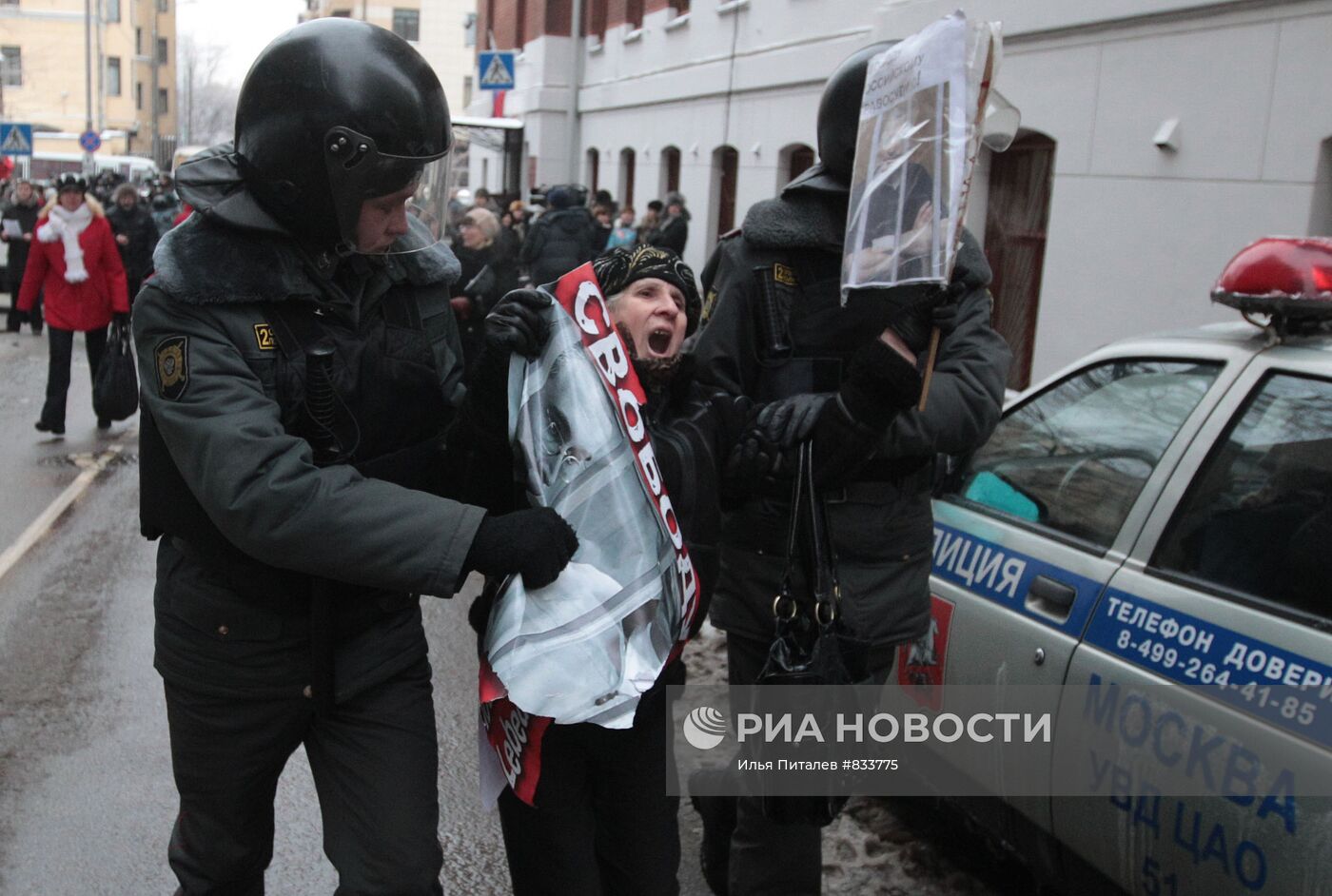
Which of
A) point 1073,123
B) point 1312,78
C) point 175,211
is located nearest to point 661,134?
point 175,211

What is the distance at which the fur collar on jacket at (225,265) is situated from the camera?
2.32m

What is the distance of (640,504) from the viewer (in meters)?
2.50

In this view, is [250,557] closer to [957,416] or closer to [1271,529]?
[957,416]

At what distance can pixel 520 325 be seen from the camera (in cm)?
246

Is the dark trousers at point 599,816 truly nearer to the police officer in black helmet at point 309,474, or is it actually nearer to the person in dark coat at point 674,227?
the police officer in black helmet at point 309,474

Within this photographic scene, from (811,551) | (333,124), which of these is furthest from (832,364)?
(333,124)

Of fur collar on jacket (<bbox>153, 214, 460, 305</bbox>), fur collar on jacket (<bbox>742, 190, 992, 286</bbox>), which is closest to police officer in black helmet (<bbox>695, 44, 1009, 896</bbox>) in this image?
fur collar on jacket (<bbox>742, 190, 992, 286</bbox>)

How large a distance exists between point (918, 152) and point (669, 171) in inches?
747

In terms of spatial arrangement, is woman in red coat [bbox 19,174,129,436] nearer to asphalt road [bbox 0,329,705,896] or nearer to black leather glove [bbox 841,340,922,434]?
asphalt road [bbox 0,329,705,896]

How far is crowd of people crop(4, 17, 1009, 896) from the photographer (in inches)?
90.9

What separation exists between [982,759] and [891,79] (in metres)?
1.78

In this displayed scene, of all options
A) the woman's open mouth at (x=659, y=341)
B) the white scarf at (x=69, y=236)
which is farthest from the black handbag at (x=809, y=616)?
the white scarf at (x=69, y=236)

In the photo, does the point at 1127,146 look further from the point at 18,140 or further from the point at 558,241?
the point at 18,140

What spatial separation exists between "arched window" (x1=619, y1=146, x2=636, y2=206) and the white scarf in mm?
13735
